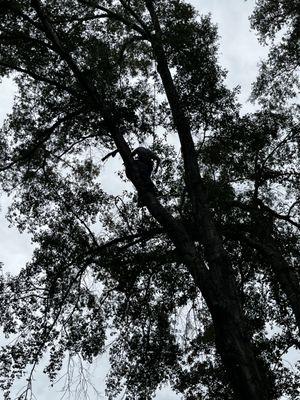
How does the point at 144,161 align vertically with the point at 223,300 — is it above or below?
above

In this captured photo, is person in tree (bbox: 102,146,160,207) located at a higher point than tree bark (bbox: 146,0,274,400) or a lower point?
higher

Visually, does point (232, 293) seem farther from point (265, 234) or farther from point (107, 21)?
point (107, 21)

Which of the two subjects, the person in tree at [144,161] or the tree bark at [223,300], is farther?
the person in tree at [144,161]

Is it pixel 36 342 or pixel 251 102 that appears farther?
pixel 251 102

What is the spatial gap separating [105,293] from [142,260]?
4.36ft

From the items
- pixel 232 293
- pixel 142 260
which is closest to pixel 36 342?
pixel 142 260

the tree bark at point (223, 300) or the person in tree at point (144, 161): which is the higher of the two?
the person in tree at point (144, 161)

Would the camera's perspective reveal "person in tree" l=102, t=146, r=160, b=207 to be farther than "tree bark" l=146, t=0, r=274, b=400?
Yes

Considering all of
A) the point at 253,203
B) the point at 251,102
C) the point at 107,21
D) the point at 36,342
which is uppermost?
the point at 107,21

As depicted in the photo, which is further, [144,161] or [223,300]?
[144,161]

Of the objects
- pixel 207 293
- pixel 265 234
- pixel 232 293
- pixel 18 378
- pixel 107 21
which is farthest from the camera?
pixel 107 21

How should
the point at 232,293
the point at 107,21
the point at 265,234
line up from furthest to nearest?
the point at 107,21 → the point at 265,234 → the point at 232,293

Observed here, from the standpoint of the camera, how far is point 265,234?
37.3 feet

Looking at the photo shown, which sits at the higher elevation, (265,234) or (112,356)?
(265,234)
